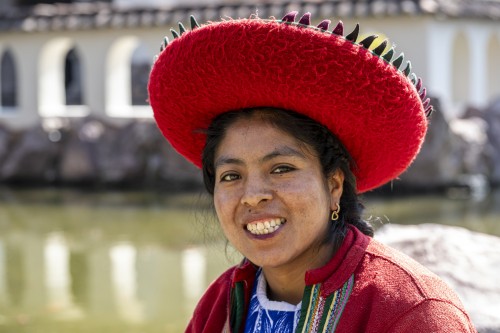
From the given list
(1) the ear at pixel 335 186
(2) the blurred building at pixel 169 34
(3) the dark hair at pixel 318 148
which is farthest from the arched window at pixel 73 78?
(1) the ear at pixel 335 186

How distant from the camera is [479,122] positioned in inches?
448

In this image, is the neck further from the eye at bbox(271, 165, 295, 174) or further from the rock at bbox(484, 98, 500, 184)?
the rock at bbox(484, 98, 500, 184)

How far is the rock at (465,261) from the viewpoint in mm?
2689

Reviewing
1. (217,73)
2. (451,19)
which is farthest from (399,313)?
(451,19)

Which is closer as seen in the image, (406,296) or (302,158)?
(406,296)

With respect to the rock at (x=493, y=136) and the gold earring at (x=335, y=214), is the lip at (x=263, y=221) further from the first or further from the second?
the rock at (x=493, y=136)

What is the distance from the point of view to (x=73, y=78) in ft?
69.9

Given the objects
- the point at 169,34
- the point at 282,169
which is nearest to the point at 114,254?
the point at 282,169

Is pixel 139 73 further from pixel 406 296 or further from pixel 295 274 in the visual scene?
pixel 406 296

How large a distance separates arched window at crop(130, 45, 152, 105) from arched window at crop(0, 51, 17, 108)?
3.21m

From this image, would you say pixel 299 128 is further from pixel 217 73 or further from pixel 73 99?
pixel 73 99

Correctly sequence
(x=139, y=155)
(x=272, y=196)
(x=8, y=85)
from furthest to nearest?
(x=8, y=85), (x=139, y=155), (x=272, y=196)

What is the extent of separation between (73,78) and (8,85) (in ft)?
4.65

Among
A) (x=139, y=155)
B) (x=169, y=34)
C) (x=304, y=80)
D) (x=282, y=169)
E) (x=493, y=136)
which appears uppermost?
(x=169, y=34)
